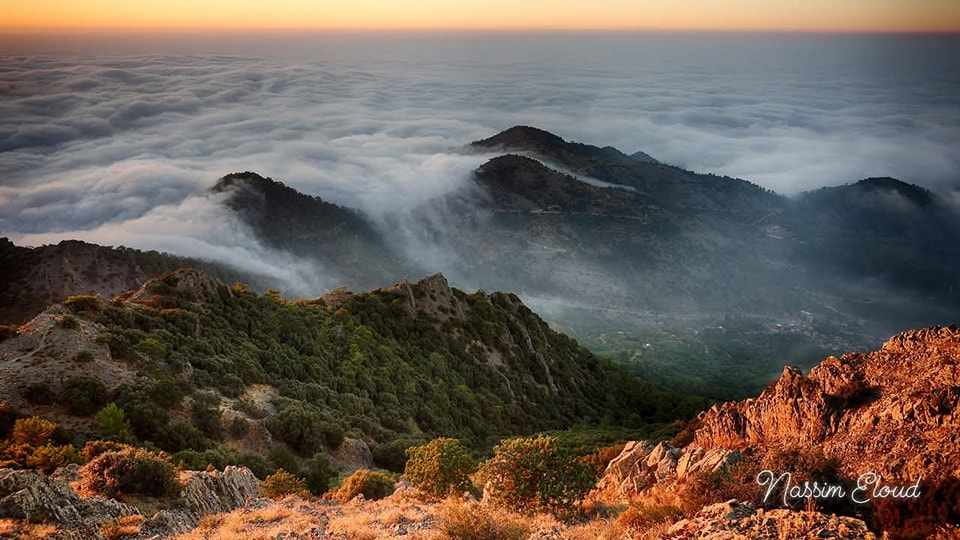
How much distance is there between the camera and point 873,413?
20.0 meters

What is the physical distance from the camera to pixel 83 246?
331 ft

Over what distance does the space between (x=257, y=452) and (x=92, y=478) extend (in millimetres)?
13424

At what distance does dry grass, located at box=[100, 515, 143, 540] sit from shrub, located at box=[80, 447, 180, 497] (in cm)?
227

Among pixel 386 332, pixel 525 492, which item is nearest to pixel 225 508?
pixel 525 492

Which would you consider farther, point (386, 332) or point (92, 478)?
point (386, 332)

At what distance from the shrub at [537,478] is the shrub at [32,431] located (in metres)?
18.8

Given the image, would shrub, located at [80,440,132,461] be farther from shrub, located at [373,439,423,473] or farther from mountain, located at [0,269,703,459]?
shrub, located at [373,439,423,473]

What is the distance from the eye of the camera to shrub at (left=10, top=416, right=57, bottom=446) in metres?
25.5

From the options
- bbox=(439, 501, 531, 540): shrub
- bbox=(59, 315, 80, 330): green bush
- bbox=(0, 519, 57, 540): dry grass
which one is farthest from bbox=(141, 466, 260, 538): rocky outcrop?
bbox=(59, 315, 80, 330): green bush

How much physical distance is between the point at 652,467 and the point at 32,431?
24.7 m

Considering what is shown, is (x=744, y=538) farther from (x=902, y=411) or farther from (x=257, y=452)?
(x=257, y=452)

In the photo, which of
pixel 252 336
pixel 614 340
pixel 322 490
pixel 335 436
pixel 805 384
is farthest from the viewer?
pixel 614 340

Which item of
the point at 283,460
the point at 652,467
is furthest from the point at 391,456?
the point at 652,467

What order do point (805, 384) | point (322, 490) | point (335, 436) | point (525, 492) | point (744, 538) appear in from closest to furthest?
point (744, 538), point (525, 492), point (805, 384), point (322, 490), point (335, 436)
